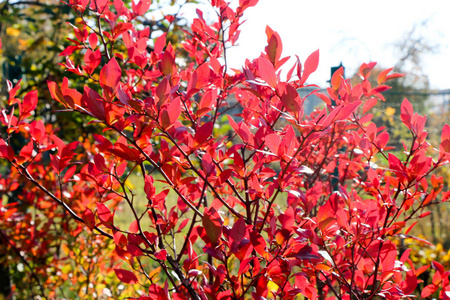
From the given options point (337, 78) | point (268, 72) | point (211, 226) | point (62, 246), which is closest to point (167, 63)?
point (268, 72)

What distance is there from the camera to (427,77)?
879cm

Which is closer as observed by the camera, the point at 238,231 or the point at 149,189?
the point at 238,231

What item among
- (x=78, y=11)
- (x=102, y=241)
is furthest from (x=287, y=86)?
(x=102, y=241)

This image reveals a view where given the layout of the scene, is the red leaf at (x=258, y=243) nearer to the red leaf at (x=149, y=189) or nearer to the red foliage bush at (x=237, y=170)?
the red foliage bush at (x=237, y=170)

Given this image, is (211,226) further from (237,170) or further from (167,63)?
(167,63)

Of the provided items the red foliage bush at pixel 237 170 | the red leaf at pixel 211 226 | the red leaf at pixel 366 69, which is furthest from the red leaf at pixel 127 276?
the red leaf at pixel 366 69

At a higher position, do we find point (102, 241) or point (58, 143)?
point (58, 143)

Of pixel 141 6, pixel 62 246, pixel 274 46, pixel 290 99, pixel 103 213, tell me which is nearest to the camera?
pixel 290 99

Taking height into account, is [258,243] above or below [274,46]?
below

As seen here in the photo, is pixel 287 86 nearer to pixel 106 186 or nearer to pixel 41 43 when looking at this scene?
pixel 106 186

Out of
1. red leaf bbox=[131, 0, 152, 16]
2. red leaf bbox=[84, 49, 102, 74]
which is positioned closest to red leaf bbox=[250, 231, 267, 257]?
red leaf bbox=[84, 49, 102, 74]

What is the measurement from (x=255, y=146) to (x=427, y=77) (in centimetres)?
939

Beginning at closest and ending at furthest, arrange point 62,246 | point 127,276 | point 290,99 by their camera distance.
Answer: point 290,99
point 127,276
point 62,246

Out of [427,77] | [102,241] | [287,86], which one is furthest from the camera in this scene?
[427,77]
